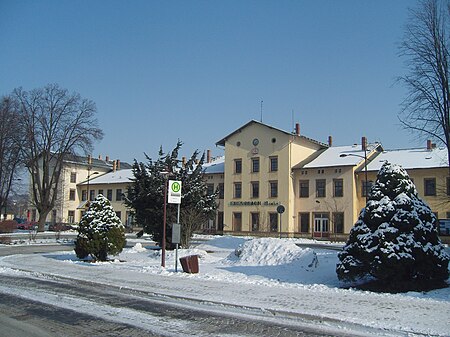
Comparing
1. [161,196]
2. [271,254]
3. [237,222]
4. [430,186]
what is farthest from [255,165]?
[271,254]

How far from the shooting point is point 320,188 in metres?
55.3

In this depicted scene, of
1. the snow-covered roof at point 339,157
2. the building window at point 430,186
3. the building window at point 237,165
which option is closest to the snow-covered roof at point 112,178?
the building window at point 237,165

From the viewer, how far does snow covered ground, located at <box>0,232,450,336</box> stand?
9742 millimetres

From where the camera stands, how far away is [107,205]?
21.2m

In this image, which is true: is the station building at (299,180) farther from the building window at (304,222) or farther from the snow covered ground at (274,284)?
the snow covered ground at (274,284)

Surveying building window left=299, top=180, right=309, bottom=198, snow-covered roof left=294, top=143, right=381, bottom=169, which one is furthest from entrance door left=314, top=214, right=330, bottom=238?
snow-covered roof left=294, top=143, right=381, bottom=169

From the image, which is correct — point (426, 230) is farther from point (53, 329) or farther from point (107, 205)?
point (107, 205)

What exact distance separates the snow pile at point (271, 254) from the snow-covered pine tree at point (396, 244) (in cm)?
378

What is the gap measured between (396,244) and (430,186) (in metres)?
39.6

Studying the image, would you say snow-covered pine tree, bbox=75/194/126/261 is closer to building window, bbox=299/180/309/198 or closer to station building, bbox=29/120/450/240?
station building, bbox=29/120/450/240

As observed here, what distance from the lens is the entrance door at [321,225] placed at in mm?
54028

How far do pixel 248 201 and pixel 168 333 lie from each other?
169 feet

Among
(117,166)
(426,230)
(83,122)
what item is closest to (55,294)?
(426,230)

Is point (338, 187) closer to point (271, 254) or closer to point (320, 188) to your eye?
point (320, 188)
